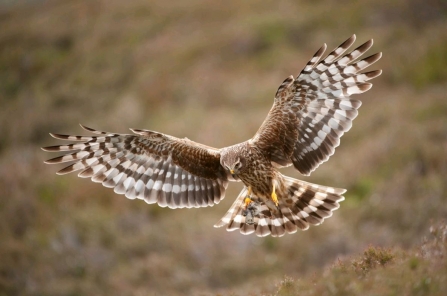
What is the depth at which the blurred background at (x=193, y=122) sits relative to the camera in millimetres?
11844

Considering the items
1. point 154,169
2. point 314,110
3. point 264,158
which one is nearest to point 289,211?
point 264,158

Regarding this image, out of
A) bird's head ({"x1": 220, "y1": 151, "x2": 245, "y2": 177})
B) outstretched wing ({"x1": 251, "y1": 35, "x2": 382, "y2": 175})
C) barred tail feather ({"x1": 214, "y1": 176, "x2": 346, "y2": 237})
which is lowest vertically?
barred tail feather ({"x1": 214, "y1": 176, "x2": 346, "y2": 237})

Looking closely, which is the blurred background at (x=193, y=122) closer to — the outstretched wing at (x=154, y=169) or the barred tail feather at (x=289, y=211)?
the barred tail feather at (x=289, y=211)

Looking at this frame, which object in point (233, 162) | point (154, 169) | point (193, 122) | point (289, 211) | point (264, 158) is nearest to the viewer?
point (233, 162)

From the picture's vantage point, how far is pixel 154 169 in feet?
27.9

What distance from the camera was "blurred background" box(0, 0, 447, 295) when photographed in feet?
38.9

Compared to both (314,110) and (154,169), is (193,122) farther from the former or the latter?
(314,110)

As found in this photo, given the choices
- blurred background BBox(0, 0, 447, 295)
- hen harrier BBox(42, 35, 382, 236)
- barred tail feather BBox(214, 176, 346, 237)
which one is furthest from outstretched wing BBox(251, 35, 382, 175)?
blurred background BBox(0, 0, 447, 295)

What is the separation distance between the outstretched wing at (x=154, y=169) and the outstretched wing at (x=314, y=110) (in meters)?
1.02

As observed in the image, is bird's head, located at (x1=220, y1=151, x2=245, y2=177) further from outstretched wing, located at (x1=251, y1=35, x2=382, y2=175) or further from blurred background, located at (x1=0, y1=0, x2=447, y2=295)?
blurred background, located at (x1=0, y1=0, x2=447, y2=295)

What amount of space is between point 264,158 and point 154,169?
69.6 inches

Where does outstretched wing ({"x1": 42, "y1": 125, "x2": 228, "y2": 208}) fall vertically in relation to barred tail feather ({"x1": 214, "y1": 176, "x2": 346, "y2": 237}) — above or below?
above

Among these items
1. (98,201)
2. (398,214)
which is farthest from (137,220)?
(398,214)

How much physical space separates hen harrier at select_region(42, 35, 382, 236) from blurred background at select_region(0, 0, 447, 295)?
1116mm
